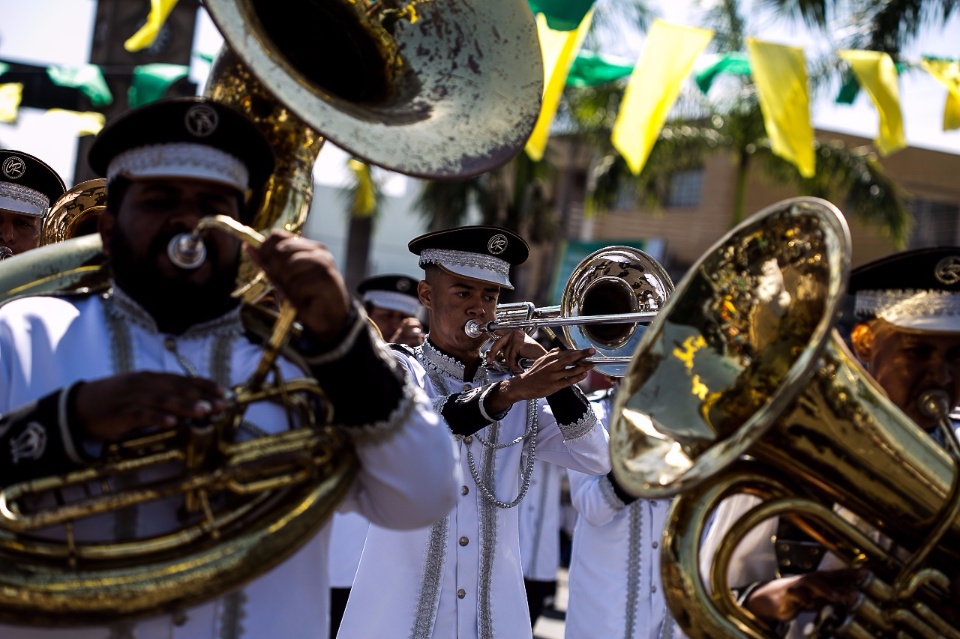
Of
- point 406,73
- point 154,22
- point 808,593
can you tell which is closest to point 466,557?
point 808,593

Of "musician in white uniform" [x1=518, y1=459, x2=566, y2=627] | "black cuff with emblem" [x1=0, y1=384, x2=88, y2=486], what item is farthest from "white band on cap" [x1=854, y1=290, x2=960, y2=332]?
"musician in white uniform" [x1=518, y1=459, x2=566, y2=627]

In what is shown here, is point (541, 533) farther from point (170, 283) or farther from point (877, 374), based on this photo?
point (170, 283)

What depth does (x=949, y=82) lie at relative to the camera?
7.48 metres

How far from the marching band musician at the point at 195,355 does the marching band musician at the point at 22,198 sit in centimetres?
193

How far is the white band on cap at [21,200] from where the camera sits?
410cm

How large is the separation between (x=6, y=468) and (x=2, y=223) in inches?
97.6

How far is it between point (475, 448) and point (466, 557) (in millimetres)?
425

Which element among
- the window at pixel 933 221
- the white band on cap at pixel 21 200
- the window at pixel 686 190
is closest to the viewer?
the white band on cap at pixel 21 200

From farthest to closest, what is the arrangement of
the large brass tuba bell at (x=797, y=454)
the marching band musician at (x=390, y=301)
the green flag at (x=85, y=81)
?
the green flag at (x=85, y=81) → the marching band musician at (x=390, y=301) → the large brass tuba bell at (x=797, y=454)

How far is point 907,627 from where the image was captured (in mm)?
2203

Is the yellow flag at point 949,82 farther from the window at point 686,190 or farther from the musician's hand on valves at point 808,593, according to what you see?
the window at point 686,190

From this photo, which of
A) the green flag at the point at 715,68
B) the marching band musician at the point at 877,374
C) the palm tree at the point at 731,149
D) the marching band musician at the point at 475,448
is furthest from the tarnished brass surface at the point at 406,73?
the palm tree at the point at 731,149

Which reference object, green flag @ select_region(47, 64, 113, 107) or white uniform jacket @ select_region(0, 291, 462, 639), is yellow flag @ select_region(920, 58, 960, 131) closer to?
white uniform jacket @ select_region(0, 291, 462, 639)

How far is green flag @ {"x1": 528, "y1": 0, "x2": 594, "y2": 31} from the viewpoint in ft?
22.1
